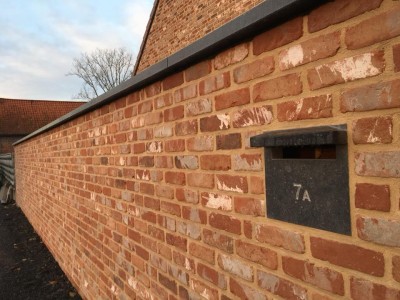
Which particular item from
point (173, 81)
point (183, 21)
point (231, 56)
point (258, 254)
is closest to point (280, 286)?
point (258, 254)

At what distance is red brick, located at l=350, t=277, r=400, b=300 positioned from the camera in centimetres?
96

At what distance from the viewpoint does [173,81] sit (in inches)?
78.7

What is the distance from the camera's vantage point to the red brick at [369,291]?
0.96 m

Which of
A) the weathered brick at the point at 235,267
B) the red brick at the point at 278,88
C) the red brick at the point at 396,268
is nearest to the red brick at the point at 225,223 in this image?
the weathered brick at the point at 235,267

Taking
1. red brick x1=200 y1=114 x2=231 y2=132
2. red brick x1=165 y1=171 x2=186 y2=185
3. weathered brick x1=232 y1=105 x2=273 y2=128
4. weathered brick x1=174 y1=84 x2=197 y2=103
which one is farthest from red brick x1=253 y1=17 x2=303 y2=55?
red brick x1=165 y1=171 x2=186 y2=185

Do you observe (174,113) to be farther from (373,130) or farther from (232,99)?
(373,130)

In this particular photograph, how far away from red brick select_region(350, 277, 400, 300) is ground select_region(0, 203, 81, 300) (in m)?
3.75

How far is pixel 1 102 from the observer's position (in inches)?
1273

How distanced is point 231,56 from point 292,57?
361 mm

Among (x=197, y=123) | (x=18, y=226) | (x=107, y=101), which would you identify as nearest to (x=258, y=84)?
(x=197, y=123)

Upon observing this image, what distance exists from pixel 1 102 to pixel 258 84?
36.6m

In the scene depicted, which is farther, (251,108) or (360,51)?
(251,108)

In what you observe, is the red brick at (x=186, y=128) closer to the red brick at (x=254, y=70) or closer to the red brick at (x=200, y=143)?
the red brick at (x=200, y=143)

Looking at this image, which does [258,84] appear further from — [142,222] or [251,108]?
[142,222]
